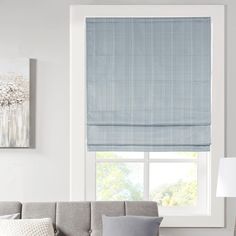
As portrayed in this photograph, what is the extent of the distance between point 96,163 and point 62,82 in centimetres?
66

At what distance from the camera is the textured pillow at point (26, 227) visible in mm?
3646

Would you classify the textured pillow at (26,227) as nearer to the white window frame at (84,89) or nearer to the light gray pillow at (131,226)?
the light gray pillow at (131,226)

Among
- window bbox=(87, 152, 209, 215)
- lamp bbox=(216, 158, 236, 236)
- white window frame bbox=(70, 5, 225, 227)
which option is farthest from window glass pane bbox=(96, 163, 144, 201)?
lamp bbox=(216, 158, 236, 236)

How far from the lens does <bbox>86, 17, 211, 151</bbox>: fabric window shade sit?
4.33 metres

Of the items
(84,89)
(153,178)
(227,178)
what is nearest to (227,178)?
(227,178)

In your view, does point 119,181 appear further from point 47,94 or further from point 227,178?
point 227,178

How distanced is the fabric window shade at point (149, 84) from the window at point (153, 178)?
0.12 metres

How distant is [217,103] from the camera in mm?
4320

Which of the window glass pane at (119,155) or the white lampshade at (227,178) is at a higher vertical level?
the window glass pane at (119,155)

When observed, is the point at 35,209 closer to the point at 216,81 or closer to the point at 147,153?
the point at 147,153

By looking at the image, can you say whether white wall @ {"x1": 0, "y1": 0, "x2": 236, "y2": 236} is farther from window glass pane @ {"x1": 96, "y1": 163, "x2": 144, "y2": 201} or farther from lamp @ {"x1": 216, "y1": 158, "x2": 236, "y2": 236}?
lamp @ {"x1": 216, "y1": 158, "x2": 236, "y2": 236}

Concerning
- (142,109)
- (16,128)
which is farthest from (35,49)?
(142,109)

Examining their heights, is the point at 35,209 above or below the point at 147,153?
below

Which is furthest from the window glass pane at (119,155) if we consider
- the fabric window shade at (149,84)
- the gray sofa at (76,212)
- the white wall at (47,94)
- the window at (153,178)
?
the gray sofa at (76,212)
